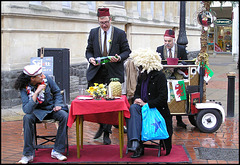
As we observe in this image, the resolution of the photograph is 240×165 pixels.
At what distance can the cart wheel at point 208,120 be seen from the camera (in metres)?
7.72

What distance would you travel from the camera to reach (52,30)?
12.2m

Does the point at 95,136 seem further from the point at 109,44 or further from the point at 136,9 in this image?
the point at 136,9

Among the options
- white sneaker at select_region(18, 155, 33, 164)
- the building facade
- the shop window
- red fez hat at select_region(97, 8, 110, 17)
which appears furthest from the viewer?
the shop window

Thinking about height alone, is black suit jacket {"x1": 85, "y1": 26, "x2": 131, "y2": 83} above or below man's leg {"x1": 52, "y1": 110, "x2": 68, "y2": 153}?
above

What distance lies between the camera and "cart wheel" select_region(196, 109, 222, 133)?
772cm

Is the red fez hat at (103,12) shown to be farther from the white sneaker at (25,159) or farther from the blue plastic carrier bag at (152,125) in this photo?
the white sneaker at (25,159)

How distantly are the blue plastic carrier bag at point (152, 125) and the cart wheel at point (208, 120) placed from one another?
196 centimetres

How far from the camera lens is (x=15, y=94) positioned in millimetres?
10297

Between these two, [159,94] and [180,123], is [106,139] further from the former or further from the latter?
[180,123]

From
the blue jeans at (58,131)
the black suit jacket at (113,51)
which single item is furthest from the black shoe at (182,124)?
the blue jeans at (58,131)

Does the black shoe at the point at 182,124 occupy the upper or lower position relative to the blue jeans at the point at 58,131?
lower

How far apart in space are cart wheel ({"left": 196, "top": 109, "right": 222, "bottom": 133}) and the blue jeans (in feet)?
9.39

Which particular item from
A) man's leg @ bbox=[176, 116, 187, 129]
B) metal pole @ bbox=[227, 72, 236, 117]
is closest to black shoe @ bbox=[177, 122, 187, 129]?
man's leg @ bbox=[176, 116, 187, 129]

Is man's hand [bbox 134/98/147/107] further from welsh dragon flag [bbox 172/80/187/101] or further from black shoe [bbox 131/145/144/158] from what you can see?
welsh dragon flag [bbox 172/80/187/101]
